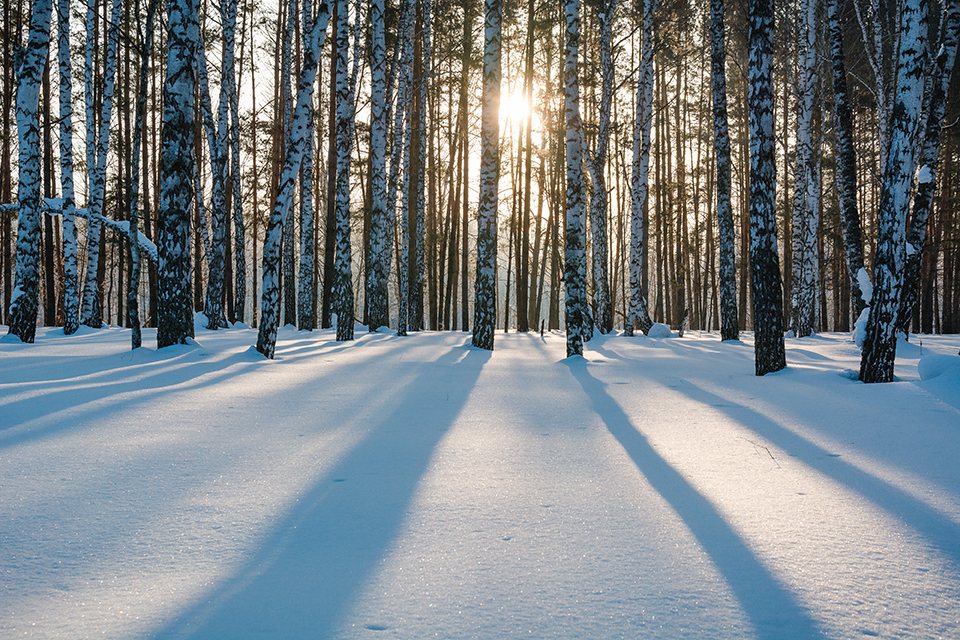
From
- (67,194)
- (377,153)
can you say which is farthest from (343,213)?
(67,194)

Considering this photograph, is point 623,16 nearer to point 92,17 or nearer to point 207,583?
point 92,17

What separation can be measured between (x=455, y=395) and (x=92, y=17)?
1685 cm

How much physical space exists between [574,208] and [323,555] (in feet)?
20.2

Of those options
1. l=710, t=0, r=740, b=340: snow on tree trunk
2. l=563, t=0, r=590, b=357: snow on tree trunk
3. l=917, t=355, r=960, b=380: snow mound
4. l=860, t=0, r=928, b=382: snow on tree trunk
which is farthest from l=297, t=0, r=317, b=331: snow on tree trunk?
l=917, t=355, r=960, b=380: snow mound

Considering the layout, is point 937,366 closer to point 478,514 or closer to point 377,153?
point 478,514

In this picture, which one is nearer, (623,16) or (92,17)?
(92,17)

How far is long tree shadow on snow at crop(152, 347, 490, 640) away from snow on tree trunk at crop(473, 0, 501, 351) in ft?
17.3

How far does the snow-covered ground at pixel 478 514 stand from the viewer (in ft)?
4.22

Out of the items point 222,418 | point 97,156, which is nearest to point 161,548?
point 222,418

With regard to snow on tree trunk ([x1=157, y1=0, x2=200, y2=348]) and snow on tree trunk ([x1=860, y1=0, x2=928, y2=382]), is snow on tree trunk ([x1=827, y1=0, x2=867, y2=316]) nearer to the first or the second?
snow on tree trunk ([x1=860, y1=0, x2=928, y2=382])

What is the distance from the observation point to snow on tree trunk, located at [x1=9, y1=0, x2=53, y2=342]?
7.32 m

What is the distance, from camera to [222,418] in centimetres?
320

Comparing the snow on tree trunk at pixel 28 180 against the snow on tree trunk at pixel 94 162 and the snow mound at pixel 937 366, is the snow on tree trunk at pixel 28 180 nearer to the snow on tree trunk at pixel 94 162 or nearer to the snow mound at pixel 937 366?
the snow on tree trunk at pixel 94 162

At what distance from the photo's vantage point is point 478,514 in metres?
1.89
